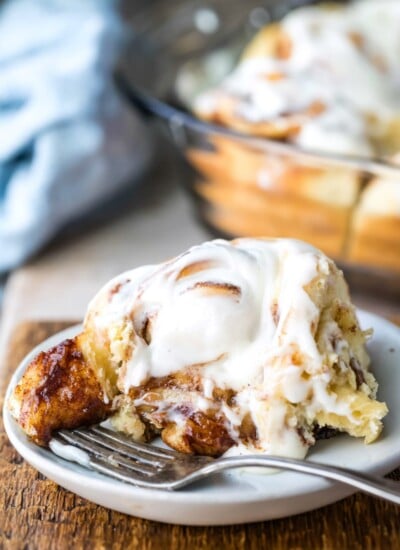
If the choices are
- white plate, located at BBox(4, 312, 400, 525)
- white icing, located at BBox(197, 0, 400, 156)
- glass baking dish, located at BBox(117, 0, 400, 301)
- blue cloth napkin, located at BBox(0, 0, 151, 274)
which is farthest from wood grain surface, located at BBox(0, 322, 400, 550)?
blue cloth napkin, located at BBox(0, 0, 151, 274)

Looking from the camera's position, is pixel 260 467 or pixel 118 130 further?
pixel 118 130

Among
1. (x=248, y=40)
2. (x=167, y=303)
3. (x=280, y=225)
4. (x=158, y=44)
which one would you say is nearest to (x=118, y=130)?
(x=158, y=44)

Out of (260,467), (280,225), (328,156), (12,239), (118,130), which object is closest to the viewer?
(260,467)

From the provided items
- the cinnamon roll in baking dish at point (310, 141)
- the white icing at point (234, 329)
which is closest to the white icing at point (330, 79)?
the cinnamon roll in baking dish at point (310, 141)

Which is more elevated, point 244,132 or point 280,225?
point 244,132

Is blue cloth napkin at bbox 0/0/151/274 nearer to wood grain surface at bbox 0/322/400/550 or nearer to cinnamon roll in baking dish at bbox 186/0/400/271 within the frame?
cinnamon roll in baking dish at bbox 186/0/400/271

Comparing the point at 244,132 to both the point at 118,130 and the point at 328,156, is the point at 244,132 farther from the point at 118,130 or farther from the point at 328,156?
the point at 118,130

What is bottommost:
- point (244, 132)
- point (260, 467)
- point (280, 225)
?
point (280, 225)
